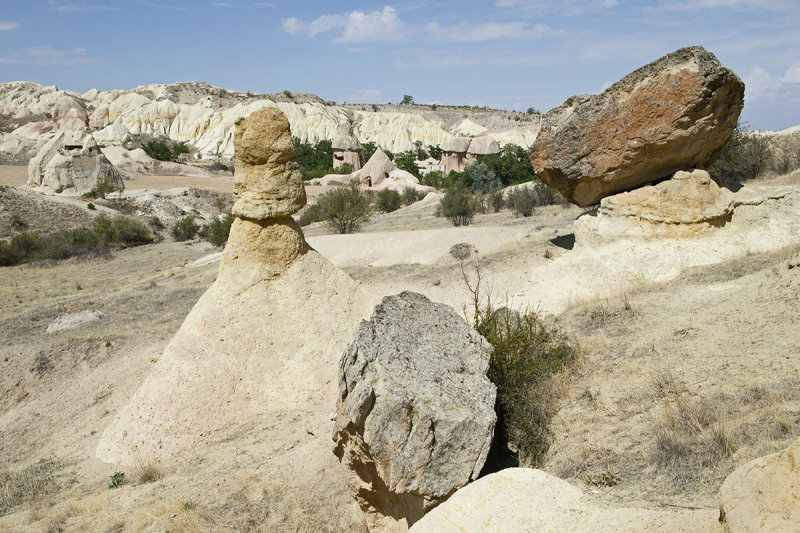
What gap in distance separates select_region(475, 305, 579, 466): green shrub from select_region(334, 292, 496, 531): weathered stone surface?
27.0 inches

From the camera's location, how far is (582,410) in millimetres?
5102

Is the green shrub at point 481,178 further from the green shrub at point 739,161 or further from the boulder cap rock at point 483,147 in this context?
the green shrub at point 739,161

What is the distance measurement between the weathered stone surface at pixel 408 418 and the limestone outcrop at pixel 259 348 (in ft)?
3.74

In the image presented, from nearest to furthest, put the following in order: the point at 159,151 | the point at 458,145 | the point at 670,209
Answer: the point at 670,209 → the point at 458,145 → the point at 159,151

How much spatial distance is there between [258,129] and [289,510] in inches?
175

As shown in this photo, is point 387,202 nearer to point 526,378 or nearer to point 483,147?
point 483,147

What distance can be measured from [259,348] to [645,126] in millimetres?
7392

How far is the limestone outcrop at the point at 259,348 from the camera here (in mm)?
6109

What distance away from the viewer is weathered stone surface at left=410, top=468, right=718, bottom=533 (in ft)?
9.89

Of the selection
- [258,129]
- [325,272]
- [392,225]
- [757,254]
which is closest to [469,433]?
[325,272]

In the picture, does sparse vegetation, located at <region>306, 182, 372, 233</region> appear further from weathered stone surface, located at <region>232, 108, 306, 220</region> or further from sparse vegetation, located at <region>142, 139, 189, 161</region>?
sparse vegetation, located at <region>142, 139, 189, 161</region>

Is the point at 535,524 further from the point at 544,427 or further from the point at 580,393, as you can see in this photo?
the point at 580,393

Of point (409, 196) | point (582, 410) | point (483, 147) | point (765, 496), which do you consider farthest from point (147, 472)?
point (483, 147)

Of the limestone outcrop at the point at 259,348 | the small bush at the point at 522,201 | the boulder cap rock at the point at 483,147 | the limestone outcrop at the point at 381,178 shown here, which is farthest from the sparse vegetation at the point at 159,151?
the limestone outcrop at the point at 259,348
